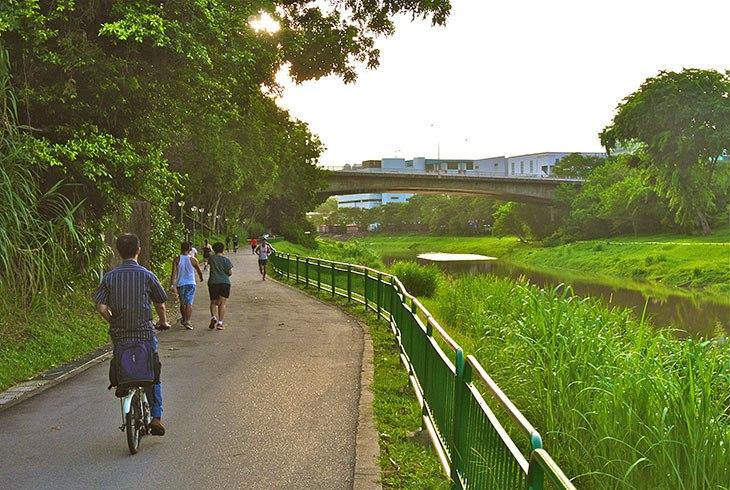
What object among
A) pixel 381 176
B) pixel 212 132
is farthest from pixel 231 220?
pixel 212 132

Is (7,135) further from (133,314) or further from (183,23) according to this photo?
(133,314)

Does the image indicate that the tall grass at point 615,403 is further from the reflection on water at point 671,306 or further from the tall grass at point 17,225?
the reflection on water at point 671,306

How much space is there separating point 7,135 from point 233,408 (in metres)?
5.44

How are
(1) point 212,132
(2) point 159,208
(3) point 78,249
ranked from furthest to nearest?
1. (1) point 212,132
2. (2) point 159,208
3. (3) point 78,249

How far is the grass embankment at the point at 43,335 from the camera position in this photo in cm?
985

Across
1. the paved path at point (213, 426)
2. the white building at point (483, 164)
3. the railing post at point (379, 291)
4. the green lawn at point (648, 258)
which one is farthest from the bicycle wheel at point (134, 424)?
the white building at point (483, 164)

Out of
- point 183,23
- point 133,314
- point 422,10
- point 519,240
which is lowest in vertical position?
point 519,240

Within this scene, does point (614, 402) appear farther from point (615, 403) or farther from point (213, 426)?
point (213, 426)

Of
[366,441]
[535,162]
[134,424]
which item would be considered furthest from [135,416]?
[535,162]

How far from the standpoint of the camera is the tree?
3584 centimetres

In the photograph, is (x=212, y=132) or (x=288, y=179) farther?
(x=288, y=179)

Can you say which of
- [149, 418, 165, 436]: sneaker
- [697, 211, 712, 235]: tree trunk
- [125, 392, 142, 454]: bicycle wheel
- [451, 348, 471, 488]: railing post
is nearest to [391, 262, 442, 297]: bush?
[149, 418, 165, 436]: sneaker

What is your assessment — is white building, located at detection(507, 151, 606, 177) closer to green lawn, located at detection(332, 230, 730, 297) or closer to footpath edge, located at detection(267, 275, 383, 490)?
green lawn, located at detection(332, 230, 730, 297)

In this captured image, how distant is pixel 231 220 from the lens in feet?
206
